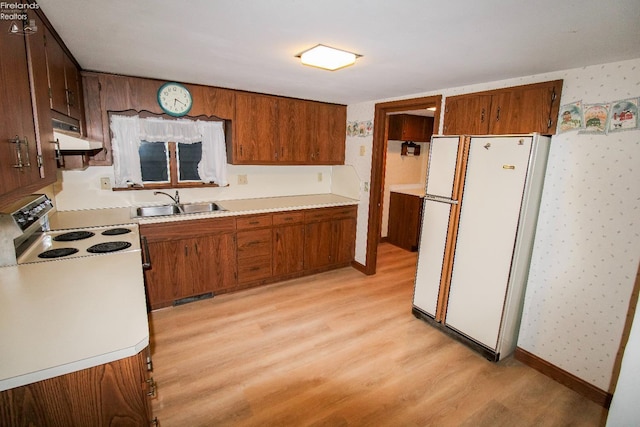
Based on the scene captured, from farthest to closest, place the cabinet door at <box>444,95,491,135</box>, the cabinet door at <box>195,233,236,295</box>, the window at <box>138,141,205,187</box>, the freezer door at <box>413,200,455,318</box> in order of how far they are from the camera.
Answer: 1. the window at <box>138,141,205,187</box>
2. the cabinet door at <box>195,233,236,295</box>
3. the freezer door at <box>413,200,455,318</box>
4. the cabinet door at <box>444,95,491,135</box>

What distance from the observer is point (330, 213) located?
3.81m

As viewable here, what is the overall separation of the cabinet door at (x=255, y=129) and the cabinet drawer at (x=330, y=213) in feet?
2.61

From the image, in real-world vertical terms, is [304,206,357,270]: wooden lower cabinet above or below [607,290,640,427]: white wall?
below

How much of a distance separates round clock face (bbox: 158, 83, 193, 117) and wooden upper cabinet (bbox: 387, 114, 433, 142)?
3.00 m

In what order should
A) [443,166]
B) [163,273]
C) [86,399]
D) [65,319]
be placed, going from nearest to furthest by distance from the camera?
[86,399]
[65,319]
[443,166]
[163,273]

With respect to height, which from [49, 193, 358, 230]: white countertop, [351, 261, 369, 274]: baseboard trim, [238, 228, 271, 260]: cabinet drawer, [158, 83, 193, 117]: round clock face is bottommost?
[351, 261, 369, 274]: baseboard trim

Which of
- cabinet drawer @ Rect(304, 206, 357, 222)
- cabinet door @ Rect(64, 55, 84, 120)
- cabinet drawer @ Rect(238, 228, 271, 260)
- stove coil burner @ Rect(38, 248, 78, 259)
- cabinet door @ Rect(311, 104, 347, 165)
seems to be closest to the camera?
stove coil burner @ Rect(38, 248, 78, 259)

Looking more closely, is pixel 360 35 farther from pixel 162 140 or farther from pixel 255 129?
pixel 162 140

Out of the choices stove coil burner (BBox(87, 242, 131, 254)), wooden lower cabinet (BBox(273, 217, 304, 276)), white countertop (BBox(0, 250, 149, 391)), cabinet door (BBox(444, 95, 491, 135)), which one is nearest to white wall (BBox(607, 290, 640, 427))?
white countertop (BBox(0, 250, 149, 391))

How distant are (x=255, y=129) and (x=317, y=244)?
156 centimetres

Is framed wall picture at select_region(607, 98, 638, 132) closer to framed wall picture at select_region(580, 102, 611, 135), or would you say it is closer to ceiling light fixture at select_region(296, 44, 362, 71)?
framed wall picture at select_region(580, 102, 611, 135)

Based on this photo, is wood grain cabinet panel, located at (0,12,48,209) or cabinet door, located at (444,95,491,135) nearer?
wood grain cabinet panel, located at (0,12,48,209)

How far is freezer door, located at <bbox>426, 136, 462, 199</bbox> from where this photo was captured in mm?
2498

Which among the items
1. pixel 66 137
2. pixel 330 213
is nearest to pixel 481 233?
pixel 330 213
